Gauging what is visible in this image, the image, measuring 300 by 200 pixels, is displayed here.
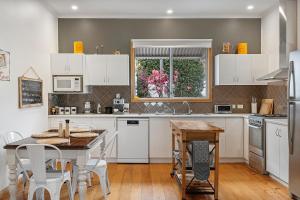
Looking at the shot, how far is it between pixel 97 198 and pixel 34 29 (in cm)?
304

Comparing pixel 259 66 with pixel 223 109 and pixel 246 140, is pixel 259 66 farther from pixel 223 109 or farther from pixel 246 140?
pixel 246 140

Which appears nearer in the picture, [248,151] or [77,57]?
[248,151]

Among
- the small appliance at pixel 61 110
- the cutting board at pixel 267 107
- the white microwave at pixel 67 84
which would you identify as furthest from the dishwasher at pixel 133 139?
the cutting board at pixel 267 107

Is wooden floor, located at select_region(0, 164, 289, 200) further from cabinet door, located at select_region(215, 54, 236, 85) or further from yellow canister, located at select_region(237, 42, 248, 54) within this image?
yellow canister, located at select_region(237, 42, 248, 54)

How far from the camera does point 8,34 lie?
437 cm

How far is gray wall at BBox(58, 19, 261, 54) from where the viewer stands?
6.65 m

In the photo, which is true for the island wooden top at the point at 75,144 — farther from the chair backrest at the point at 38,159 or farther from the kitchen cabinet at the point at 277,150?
the kitchen cabinet at the point at 277,150

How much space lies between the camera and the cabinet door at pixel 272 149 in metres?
4.71

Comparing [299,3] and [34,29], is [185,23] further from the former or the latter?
[34,29]

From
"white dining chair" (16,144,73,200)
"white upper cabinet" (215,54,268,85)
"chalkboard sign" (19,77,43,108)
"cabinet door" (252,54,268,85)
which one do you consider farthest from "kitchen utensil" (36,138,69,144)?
"cabinet door" (252,54,268,85)

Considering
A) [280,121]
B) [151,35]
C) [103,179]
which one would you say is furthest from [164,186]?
[151,35]

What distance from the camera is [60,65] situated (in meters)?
6.25

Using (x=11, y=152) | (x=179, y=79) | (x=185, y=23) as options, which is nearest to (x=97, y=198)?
(x=11, y=152)

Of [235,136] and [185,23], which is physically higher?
[185,23]
